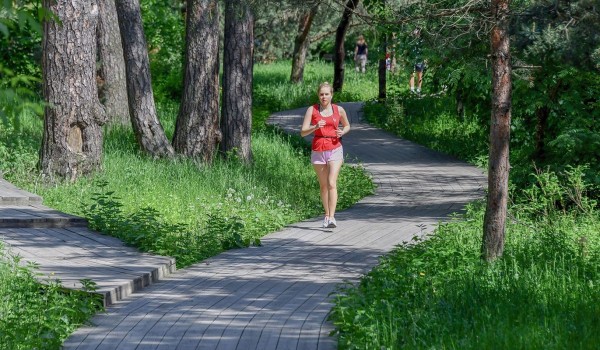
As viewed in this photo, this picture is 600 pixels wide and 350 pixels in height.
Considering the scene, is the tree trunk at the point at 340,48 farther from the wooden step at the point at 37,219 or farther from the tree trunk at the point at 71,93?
the wooden step at the point at 37,219

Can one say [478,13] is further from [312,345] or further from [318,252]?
[312,345]

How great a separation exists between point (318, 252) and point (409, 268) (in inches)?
92.9

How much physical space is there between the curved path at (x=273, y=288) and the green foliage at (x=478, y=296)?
1.35ft

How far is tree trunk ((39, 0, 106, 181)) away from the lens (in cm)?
1631

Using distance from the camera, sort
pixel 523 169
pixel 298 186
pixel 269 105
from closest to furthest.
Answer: pixel 523 169, pixel 298 186, pixel 269 105

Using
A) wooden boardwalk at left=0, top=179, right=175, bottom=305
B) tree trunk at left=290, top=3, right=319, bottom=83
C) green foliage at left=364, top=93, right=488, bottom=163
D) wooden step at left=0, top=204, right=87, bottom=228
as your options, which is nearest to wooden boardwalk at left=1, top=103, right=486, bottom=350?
wooden boardwalk at left=0, top=179, right=175, bottom=305

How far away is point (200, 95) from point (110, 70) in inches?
190

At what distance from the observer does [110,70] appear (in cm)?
2366

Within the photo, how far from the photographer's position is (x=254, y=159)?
20.6m

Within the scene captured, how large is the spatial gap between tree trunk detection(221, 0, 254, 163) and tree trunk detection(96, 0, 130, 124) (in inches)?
157

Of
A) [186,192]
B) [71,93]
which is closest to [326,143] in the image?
[186,192]

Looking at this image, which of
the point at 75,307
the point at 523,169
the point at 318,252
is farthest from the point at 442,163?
the point at 75,307

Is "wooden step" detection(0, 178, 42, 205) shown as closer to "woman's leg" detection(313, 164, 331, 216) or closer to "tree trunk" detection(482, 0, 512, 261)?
"woman's leg" detection(313, 164, 331, 216)

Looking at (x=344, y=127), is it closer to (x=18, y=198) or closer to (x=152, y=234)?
(x=152, y=234)
